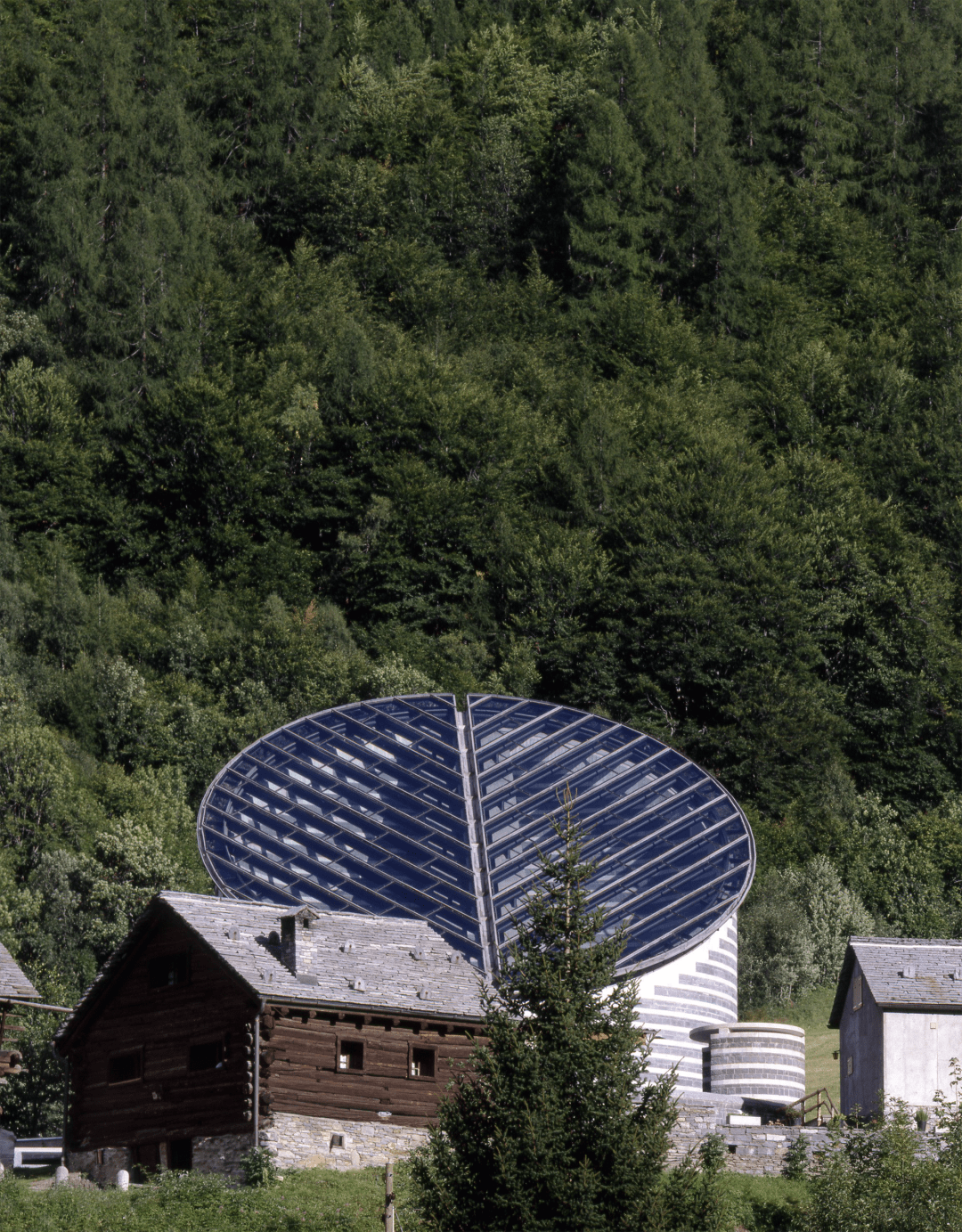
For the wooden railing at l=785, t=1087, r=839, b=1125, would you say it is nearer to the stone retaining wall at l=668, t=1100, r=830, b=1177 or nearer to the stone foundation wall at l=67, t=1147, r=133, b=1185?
the stone retaining wall at l=668, t=1100, r=830, b=1177

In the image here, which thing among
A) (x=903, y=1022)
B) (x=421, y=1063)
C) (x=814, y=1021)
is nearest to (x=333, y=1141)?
(x=421, y=1063)

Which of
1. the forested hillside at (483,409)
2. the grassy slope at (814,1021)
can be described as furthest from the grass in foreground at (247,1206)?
the forested hillside at (483,409)

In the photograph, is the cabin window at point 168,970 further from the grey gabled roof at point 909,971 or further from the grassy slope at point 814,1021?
the grassy slope at point 814,1021

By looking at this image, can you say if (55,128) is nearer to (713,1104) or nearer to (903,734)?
(903,734)

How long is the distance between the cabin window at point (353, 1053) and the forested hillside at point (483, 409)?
20655 millimetres

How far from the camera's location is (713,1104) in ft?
143

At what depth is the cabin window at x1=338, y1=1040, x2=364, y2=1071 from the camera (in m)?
40.8

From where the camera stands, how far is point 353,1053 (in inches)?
1613

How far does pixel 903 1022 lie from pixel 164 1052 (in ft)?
57.6

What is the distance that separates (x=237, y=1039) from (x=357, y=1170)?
383cm

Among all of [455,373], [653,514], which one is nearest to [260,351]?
[455,373]

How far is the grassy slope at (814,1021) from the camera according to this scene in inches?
2206

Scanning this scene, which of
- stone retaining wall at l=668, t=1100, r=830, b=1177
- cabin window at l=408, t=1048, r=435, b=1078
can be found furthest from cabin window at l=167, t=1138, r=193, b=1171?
stone retaining wall at l=668, t=1100, r=830, b=1177

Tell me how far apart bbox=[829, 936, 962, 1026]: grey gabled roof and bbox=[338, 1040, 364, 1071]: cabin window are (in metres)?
12.7
